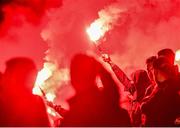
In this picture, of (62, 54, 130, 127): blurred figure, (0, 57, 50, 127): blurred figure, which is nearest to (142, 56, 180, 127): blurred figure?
(62, 54, 130, 127): blurred figure

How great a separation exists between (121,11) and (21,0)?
2502 millimetres

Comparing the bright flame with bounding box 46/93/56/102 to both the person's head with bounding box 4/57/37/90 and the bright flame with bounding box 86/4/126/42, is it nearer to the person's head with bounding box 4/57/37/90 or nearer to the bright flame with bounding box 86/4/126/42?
the bright flame with bounding box 86/4/126/42

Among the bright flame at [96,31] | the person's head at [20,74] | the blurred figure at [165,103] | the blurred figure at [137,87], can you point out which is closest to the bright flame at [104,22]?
the bright flame at [96,31]

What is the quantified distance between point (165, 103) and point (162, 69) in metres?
0.54

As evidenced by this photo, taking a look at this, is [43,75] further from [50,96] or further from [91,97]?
[91,97]

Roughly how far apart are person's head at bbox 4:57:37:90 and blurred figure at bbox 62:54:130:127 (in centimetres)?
53

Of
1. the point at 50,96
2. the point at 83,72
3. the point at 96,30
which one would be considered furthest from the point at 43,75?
the point at 83,72

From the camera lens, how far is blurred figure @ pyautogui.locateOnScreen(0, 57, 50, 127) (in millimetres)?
6188

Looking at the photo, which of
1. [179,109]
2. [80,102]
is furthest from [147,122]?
[80,102]

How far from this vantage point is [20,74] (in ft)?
20.4

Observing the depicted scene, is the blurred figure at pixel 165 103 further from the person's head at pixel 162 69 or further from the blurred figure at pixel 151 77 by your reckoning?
the blurred figure at pixel 151 77

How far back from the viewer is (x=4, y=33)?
1005cm

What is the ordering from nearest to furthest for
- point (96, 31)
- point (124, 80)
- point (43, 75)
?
point (124, 80) < point (96, 31) < point (43, 75)

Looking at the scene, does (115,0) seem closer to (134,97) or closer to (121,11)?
(121,11)
